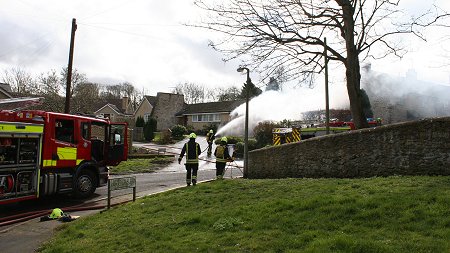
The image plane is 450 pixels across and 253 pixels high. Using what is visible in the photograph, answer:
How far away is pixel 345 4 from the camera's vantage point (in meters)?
11.6

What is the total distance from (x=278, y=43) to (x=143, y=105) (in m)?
51.8

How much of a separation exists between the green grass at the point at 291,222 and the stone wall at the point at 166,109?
165 ft

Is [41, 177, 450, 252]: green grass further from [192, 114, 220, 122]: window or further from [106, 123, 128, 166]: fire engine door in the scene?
[192, 114, 220, 122]: window

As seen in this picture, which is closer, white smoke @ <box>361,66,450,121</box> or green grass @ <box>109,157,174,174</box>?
green grass @ <box>109,157,174,174</box>

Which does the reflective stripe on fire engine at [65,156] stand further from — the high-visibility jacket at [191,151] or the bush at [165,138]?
the bush at [165,138]

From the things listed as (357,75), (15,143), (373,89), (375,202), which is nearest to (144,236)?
(375,202)

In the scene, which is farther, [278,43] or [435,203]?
[278,43]

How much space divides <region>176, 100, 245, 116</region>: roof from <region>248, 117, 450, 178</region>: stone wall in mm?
40203

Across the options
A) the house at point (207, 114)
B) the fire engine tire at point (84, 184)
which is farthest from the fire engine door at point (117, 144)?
the house at point (207, 114)

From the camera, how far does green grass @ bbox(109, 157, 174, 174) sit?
20516 millimetres

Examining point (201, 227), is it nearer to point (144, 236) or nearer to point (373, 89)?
point (144, 236)

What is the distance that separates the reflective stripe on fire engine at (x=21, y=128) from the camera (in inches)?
391

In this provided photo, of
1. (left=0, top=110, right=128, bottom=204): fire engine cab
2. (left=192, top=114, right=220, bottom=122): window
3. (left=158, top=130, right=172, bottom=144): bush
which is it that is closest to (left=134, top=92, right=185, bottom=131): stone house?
(left=192, top=114, right=220, bottom=122): window

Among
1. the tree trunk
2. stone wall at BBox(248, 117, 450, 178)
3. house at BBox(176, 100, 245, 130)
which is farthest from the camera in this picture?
house at BBox(176, 100, 245, 130)
